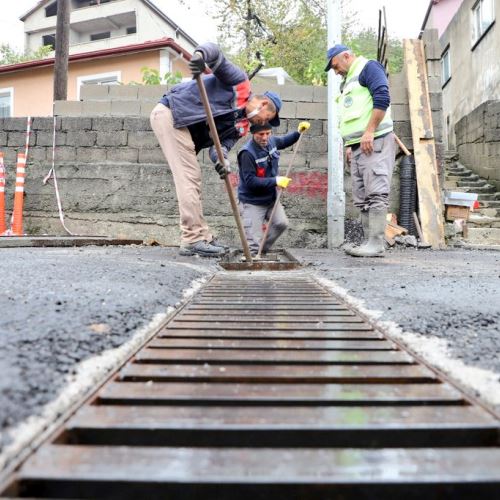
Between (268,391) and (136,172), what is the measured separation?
5.25m

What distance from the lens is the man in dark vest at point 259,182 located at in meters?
4.49

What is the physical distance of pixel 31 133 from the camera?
611 centimetres

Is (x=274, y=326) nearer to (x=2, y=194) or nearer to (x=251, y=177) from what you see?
(x=251, y=177)

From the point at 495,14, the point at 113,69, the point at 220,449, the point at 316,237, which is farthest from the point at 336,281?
the point at 113,69

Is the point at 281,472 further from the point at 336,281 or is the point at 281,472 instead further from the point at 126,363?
the point at 336,281

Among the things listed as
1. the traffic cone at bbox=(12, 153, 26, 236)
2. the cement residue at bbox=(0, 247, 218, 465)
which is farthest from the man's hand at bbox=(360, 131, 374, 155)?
the traffic cone at bbox=(12, 153, 26, 236)

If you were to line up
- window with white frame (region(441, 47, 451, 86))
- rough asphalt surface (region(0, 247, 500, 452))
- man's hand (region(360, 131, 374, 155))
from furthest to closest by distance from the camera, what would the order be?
window with white frame (region(441, 47, 451, 86))
man's hand (region(360, 131, 374, 155))
rough asphalt surface (region(0, 247, 500, 452))

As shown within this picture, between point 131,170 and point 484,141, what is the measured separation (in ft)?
19.5

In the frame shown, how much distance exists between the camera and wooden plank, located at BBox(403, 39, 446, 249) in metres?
5.42

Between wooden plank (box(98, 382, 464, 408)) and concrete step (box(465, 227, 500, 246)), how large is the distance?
19.2 feet

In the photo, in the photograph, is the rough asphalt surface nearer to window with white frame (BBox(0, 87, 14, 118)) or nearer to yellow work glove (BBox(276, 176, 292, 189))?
yellow work glove (BBox(276, 176, 292, 189))

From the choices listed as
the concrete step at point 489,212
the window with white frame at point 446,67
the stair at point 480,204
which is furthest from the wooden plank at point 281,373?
the window with white frame at point 446,67

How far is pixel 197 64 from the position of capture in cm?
329

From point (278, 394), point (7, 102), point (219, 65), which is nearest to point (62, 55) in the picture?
point (219, 65)
